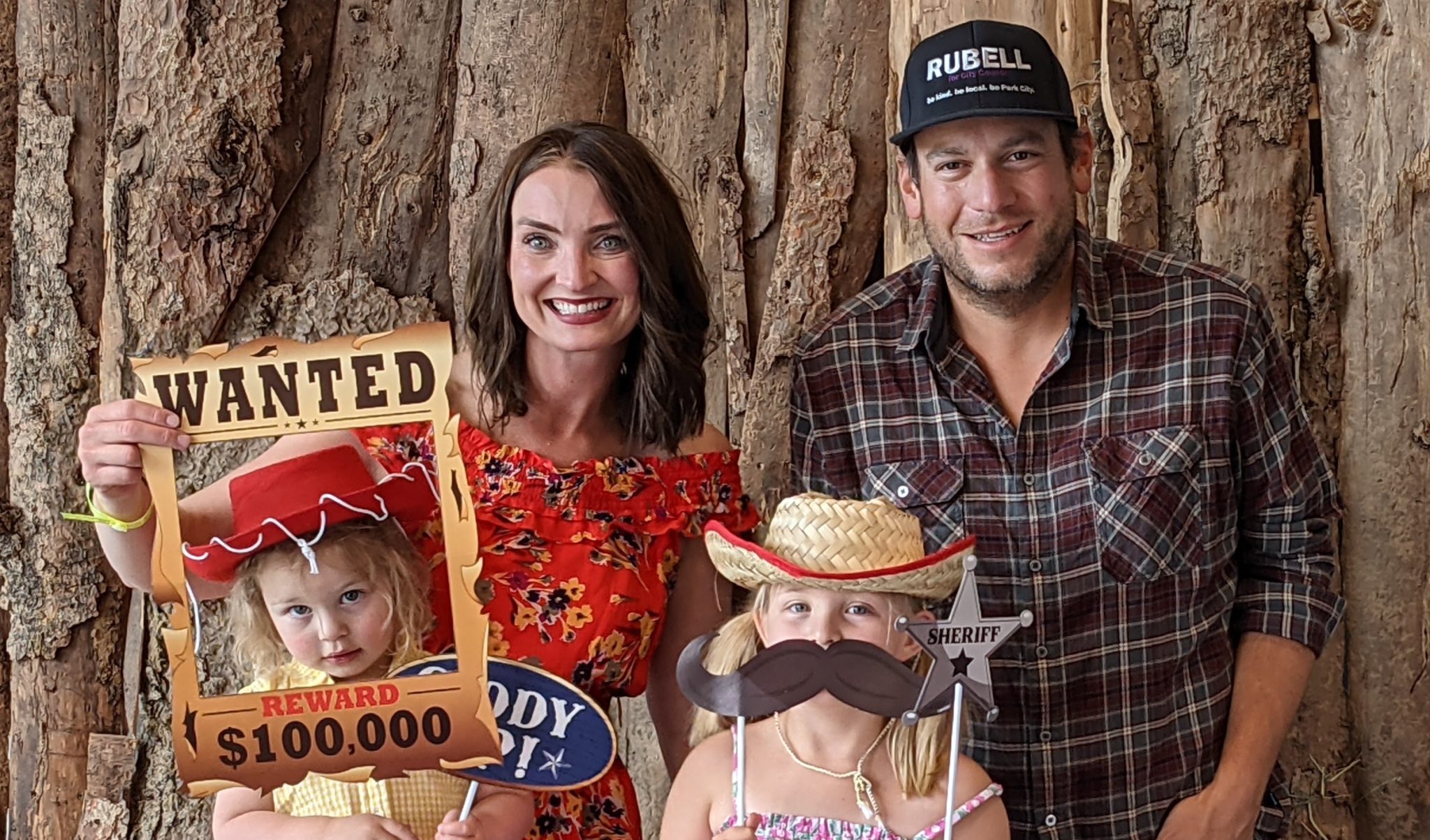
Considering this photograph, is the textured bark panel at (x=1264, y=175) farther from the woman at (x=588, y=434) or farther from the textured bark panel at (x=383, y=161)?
the textured bark panel at (x=383, y=161)

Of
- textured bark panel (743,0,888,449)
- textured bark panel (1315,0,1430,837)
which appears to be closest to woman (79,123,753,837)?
textured bark panel (743,0,888,449)

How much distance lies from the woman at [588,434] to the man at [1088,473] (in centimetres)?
33

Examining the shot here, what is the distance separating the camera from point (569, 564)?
2.19 m

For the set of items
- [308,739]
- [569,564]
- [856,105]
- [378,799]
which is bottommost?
[378,799]

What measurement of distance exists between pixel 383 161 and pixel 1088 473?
1792 mm

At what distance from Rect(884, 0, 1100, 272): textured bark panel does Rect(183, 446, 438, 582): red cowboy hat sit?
134cm

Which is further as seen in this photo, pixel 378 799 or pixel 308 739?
pixel 378 799

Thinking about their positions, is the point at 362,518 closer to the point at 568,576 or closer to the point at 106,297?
the point at 568,576

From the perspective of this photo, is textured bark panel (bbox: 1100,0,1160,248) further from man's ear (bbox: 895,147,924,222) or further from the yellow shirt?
the yellow shirt

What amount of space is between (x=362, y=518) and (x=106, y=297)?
1518 mm

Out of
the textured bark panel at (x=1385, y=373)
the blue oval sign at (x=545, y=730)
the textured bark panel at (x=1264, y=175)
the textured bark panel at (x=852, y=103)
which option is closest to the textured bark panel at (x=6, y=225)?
the textured bark panel at (x=852, y=103)

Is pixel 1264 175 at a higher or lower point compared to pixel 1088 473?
higher

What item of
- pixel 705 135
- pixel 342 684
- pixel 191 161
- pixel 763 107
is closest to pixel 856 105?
pixel 763 107

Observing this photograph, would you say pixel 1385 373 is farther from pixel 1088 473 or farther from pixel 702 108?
pixel 702 108
